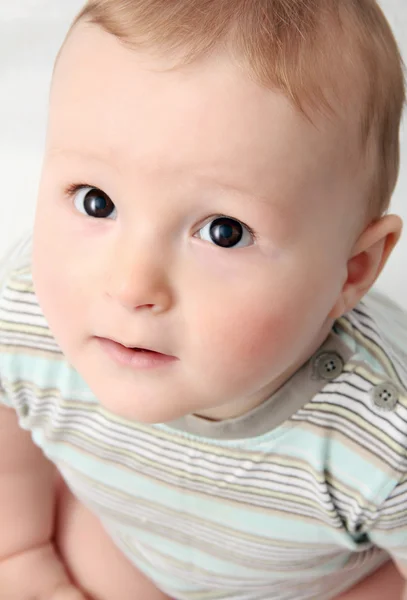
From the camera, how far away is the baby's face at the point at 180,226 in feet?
1.48

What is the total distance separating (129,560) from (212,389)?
0.36 m

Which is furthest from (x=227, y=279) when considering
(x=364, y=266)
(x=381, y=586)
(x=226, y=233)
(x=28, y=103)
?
(x=28, y=103)

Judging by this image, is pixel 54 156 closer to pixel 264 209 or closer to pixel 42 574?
pixel 264 209

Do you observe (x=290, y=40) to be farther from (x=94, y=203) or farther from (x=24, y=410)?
(x=24, y=410)

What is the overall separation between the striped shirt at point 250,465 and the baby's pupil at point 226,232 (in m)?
0.16

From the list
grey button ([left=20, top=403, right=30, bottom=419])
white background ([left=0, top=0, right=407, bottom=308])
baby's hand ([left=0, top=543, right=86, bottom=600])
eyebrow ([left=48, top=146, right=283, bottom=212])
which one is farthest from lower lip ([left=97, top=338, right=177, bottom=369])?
white background ([left=0, top=0, right=407, bottom=308])

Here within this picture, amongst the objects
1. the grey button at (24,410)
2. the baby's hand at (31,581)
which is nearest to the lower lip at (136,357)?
the grey button at (24,410)

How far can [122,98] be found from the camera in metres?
0.46

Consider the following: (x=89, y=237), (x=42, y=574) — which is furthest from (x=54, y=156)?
(x=42, y=574)

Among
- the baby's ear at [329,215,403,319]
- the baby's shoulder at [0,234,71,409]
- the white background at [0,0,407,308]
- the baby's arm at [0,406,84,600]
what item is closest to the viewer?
the baby's ear at [329,215,403,319]

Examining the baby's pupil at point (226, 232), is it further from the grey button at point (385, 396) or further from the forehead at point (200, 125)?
the grey button at point (385, 396)

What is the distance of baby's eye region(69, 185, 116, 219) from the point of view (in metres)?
0.50

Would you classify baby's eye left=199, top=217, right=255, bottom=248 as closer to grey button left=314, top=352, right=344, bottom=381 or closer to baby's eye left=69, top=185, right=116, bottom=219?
baby's eye left=69, top=185, right=116, bottom=219

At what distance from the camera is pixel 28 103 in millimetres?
1179
